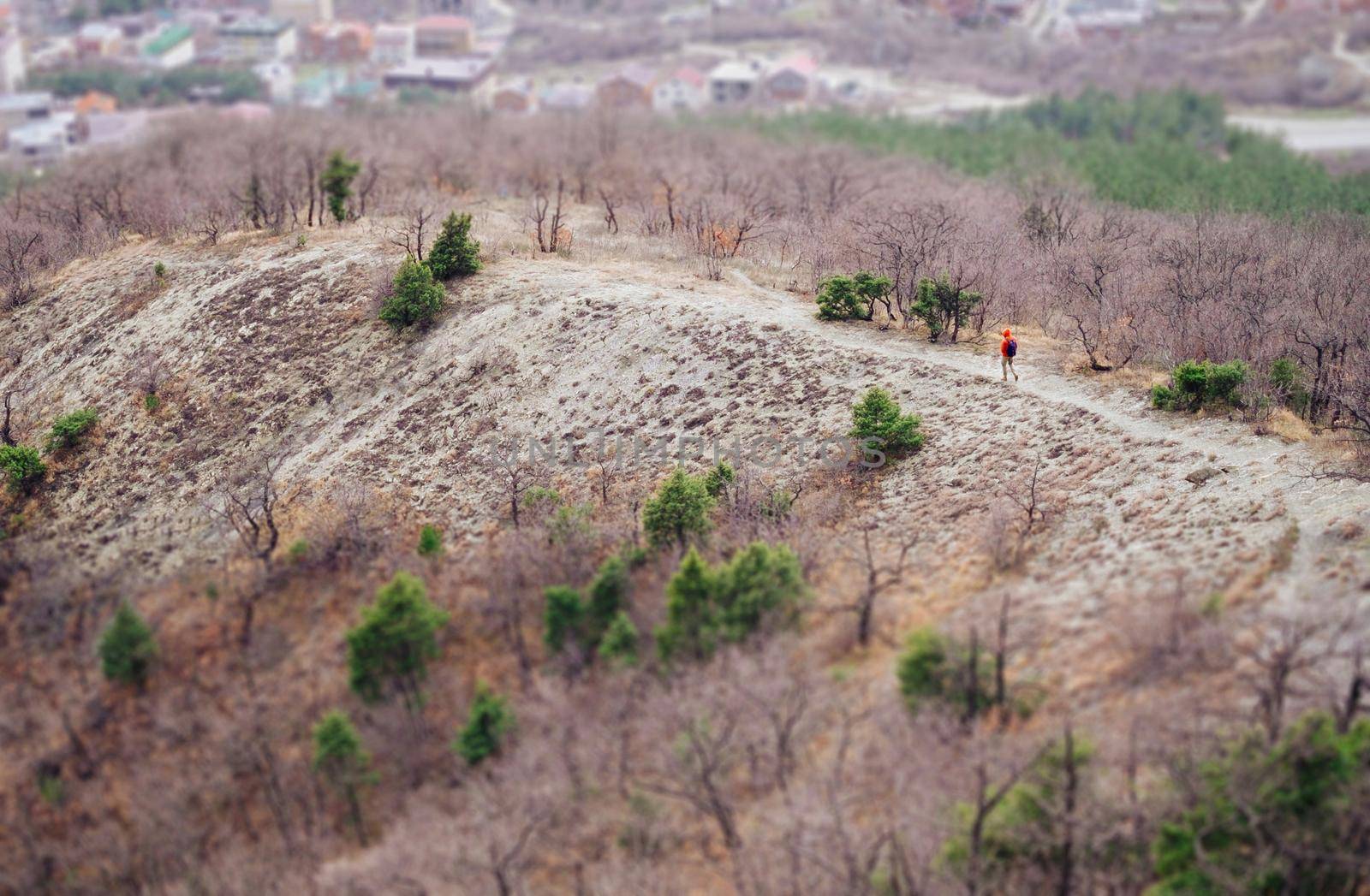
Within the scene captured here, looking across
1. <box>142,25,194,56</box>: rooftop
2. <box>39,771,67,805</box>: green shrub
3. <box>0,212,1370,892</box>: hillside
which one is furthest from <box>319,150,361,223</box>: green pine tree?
<box>142,25,194,56</box>: rooftop

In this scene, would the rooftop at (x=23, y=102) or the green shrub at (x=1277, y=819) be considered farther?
the rooftop at (x=23, y=102)

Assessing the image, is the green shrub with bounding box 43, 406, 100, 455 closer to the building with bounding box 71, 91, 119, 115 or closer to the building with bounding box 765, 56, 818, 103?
the building with bounding box 71, 91, 119, 115

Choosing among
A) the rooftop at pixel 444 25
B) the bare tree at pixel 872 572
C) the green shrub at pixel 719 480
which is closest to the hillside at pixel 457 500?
the bare tree at pixel 872 572

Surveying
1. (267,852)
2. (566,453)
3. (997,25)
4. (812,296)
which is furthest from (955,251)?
(997,25)

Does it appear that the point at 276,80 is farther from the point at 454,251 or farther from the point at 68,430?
the point at 68,430

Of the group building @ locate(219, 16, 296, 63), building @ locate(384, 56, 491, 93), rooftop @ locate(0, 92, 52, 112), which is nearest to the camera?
rooftop @ locate(0, 92, 52, 112)

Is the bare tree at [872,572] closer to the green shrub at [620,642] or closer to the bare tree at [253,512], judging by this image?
the green shrub at [620,642]

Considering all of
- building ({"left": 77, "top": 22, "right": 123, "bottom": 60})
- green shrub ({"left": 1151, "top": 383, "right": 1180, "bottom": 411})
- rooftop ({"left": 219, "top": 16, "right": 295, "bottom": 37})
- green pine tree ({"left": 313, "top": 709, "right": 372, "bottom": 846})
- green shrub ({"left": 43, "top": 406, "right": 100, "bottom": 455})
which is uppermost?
rooftop ({"left": 219, "top": 16, "right": 295, "bottom": 37})
